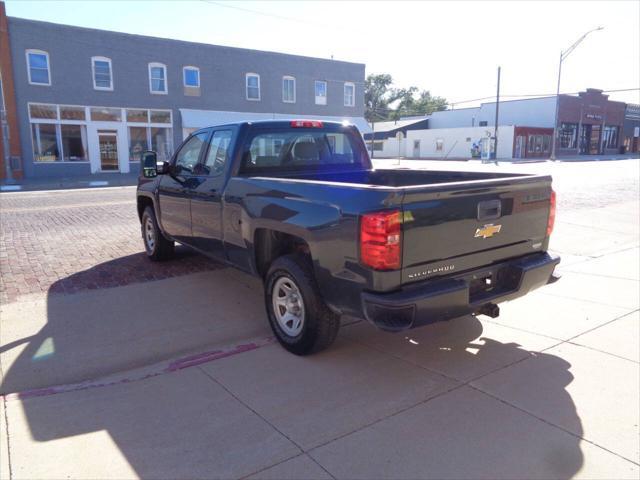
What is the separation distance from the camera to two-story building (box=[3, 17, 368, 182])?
25125mm

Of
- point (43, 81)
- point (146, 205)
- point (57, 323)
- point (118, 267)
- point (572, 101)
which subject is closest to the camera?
point (57, 323)

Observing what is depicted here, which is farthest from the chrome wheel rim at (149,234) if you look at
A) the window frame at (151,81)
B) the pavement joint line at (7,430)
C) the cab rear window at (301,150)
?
the window frame at (151,81)

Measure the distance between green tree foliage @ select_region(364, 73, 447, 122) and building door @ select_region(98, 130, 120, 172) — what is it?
7302 centimetres

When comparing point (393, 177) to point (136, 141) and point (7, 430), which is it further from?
point (136, 141)

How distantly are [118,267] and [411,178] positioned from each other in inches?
166

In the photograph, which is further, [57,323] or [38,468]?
[57,323]

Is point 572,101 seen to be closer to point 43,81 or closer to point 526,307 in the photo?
point 43,81

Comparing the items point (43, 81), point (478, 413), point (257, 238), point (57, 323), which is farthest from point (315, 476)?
point (43, 81)

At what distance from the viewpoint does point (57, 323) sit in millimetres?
4961

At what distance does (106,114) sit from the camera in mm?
27328

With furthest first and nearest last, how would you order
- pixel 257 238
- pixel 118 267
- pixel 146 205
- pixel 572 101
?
pixel 572 101 → pixel 146 205 → pixel 118 267 → pixel 257 238

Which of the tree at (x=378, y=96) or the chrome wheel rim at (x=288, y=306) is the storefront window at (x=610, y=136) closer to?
the tree at (x=378, y=96)

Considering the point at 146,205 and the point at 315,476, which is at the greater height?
the point at 146,205

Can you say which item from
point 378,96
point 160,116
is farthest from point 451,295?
point 378,96
